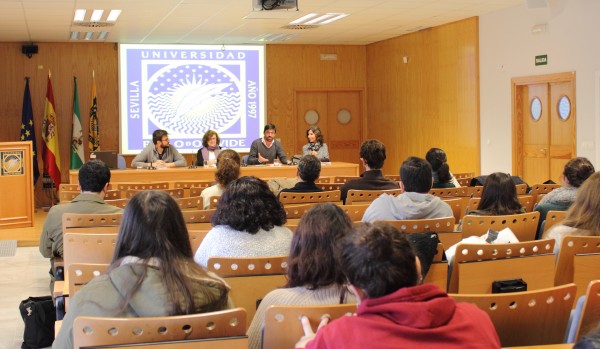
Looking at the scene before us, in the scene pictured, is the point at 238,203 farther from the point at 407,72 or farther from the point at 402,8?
the point at 407,72

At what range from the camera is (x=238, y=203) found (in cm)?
362

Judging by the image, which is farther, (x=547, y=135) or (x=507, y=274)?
(x=547, y=135)

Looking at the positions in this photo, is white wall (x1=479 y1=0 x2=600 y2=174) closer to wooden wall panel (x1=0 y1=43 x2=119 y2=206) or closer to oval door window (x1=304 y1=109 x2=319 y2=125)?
oval door window (x1=304 y1=109 x2=319 y2=125)

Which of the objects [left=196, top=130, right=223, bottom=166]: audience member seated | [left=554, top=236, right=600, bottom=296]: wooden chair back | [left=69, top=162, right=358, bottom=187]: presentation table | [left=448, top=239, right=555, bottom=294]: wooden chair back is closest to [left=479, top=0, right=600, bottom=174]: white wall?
[left=69, top=162, right=358, bottom=187]: presentation table

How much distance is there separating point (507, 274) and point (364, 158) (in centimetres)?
326

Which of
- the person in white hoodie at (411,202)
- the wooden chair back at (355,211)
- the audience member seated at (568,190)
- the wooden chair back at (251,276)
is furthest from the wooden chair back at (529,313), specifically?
the audience member seated at (568,190)

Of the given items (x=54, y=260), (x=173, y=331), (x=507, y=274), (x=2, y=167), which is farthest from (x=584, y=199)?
(x=2, y=167)

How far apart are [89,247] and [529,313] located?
2540 mm

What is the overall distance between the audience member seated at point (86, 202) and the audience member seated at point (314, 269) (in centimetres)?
279

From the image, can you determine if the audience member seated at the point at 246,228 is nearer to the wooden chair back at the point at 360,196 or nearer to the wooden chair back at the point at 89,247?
→ the wooden chair back at the point at 89,247

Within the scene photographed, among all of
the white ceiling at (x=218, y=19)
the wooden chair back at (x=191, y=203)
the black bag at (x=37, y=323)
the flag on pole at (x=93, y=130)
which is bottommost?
the black bag at (x=37, y=323)

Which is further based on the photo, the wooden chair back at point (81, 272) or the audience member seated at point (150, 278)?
the wooden chair back at point (81, 272)

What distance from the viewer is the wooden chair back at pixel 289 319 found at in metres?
2.40

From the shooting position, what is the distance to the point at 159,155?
36.0 ft
